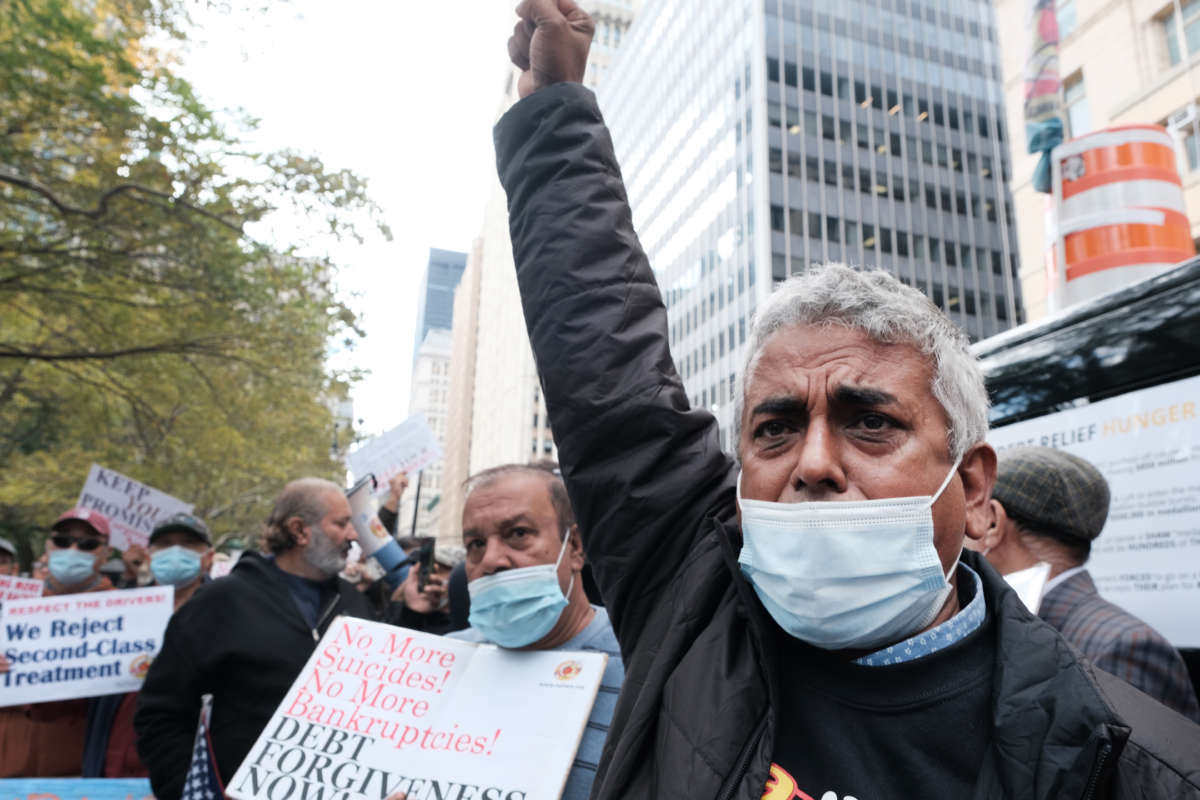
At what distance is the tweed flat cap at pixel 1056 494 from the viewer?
8.39ft

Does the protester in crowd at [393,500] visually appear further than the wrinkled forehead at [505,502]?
Yes

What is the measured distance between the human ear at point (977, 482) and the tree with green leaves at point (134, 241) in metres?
6.96

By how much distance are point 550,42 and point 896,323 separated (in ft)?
3.39

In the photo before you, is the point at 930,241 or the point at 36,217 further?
the point at 930,241

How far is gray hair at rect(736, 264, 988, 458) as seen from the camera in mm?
1558

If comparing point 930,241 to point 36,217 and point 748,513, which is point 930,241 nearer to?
point 36,217

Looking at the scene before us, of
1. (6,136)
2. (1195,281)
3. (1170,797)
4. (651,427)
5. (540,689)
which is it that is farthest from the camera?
(6,136)

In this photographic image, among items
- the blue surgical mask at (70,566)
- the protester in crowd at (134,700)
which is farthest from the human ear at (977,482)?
the blue surgical mask at (70,566)

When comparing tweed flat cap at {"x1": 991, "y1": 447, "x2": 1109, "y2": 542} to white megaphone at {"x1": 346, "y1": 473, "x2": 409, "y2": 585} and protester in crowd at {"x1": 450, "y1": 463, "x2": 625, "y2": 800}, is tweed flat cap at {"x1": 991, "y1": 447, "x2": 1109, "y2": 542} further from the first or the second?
white megaphone at {"x1": 346, "y1": 473, "x2": 409, "y2": 585}

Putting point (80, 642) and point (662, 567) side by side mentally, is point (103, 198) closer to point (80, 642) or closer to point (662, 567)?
point (80, 642)

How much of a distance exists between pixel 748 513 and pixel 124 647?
14.2 feet

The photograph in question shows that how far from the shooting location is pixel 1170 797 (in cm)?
120

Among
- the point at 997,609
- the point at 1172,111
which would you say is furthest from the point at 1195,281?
the point at 1172,111

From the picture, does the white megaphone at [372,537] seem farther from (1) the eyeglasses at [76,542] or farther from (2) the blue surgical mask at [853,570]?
(2) the blue surgical mask at [853,570]
